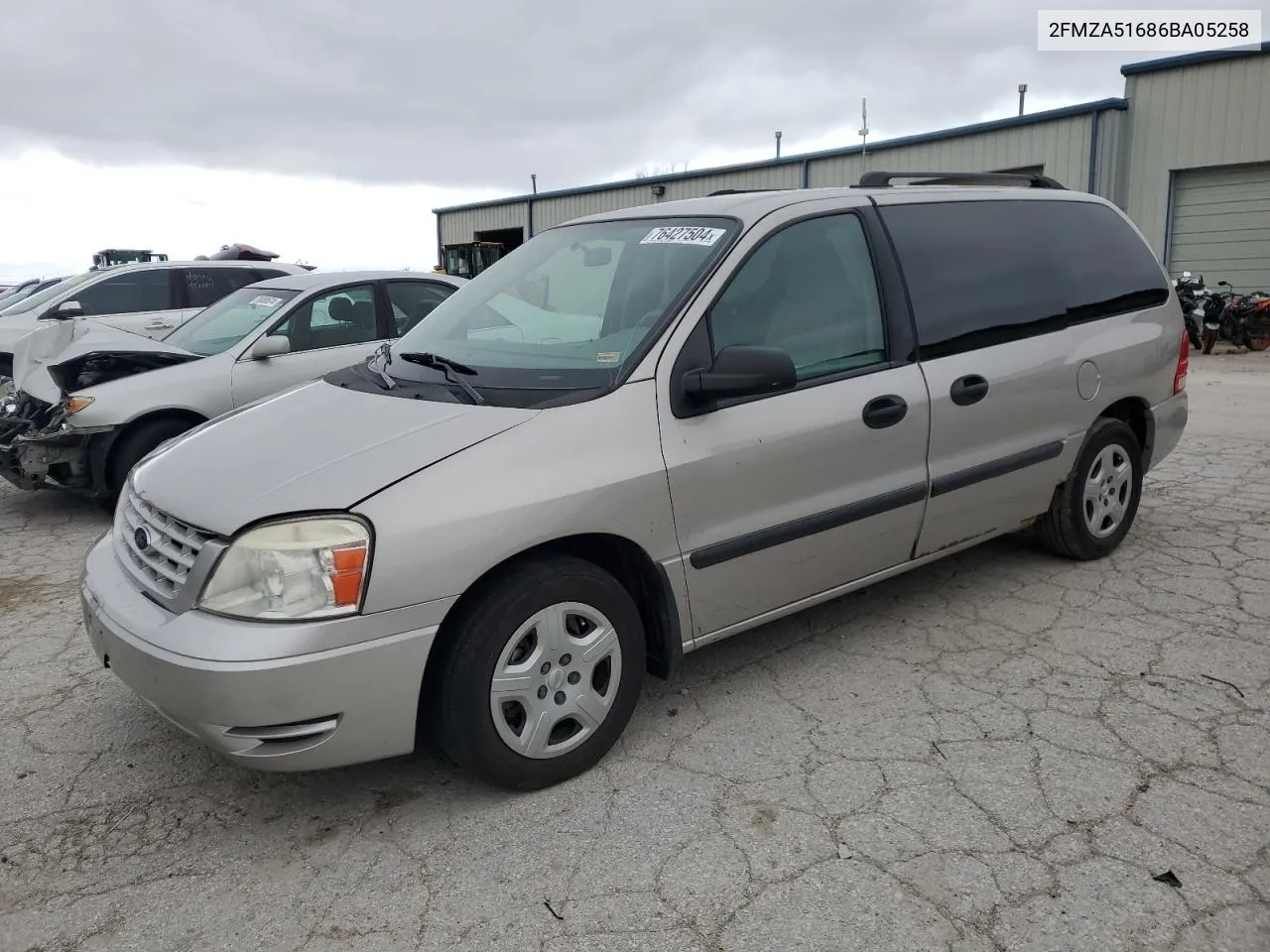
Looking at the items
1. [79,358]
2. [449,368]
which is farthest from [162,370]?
[449,368]

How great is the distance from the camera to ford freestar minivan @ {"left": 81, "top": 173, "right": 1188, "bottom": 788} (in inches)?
102

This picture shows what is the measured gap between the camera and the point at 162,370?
6.36m

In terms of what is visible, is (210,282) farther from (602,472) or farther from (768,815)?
(768,815)

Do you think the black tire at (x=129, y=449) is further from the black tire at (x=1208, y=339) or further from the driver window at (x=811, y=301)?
the black tire at (x=1208, y=339)

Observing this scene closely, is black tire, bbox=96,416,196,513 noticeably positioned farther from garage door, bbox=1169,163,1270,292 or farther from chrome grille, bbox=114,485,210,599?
garage door, bbox=1169,163,1270,292

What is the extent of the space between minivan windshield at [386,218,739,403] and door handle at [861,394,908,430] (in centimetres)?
78

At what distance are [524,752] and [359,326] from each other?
479 centimetres

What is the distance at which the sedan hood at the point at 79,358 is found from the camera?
621cm

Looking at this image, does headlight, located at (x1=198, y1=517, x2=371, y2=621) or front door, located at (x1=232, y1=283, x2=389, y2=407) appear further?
front door, located at (x1=232, y1=283, x2=389, y2=407)

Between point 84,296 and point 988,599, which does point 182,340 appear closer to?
point 84,296

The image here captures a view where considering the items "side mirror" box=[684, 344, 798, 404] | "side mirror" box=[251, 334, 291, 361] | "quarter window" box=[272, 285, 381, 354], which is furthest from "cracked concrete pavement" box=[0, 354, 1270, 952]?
"quarter window" box=[272, 285, 381, 354]

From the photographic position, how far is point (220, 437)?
3236 millimetres

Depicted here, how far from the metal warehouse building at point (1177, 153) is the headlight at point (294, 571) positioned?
47.3 ft

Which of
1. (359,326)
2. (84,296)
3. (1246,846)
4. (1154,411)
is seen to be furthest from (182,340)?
(1246,846)
